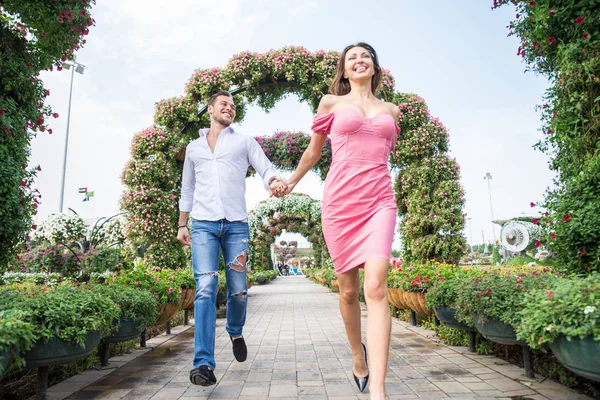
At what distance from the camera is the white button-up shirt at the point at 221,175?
3096 millimetres

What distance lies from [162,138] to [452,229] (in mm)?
5863

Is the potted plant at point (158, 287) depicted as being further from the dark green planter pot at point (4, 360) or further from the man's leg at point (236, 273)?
the dark green planter pot at point (4, 360)

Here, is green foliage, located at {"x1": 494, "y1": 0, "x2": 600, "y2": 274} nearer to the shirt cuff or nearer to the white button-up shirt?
the white button-up shirt

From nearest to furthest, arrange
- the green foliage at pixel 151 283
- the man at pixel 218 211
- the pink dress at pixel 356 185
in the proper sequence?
the pink dress at pixel 356 185, the man at pixel 218 211, the green foliage at pixel 151 283

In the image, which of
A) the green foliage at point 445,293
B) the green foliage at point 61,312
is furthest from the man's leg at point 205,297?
the green foliage at point 445,293

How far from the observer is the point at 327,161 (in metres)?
12.0

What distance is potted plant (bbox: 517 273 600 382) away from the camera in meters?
1.94

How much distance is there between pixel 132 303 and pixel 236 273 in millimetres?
955

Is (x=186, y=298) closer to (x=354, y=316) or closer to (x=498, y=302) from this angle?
(x=354, y=316)

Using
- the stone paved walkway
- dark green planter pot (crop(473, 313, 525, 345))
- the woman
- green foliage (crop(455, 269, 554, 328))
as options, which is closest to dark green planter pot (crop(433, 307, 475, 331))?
the stone paved walkway

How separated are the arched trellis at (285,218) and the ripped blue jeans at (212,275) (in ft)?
46.7

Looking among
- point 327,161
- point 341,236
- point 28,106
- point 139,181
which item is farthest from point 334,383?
point 327,161

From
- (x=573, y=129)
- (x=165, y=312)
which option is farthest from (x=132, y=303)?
(x=573, y=129)

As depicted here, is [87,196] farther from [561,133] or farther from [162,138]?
[561,133]
